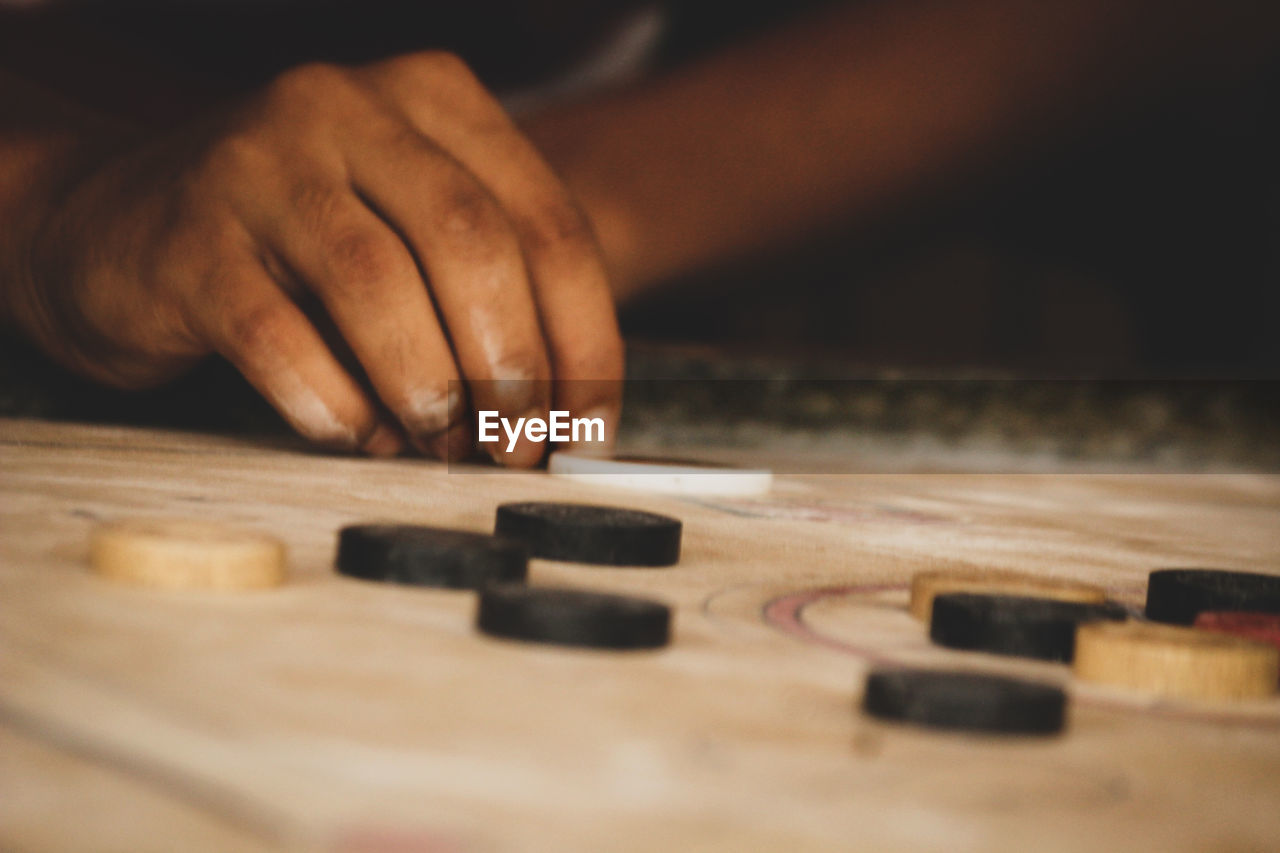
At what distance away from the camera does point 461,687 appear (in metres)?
0.40

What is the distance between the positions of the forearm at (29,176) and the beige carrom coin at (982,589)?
51.4 inches

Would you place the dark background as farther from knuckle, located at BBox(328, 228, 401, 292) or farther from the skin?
knuckle, located at BBox(328, 228, 401, 292)

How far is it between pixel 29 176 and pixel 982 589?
143cm

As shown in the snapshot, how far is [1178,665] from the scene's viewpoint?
485mm

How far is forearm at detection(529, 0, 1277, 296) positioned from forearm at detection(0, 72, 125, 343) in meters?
0.79

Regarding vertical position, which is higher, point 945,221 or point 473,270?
point 945,221

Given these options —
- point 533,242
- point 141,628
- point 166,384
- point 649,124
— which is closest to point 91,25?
point 649,124

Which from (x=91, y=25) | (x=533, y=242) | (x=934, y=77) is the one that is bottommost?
(x=533, y=242)

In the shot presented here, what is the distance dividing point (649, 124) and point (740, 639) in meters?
1.81

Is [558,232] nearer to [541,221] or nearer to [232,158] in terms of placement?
[541,221]

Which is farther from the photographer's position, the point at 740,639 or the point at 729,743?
the point at 740,639

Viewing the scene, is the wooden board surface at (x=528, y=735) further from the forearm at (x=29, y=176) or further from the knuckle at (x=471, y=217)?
the forearm at (x=29, y=176)

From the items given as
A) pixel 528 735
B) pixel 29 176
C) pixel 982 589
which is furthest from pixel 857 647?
pixel 29 176

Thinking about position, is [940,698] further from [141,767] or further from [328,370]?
[328,370]
